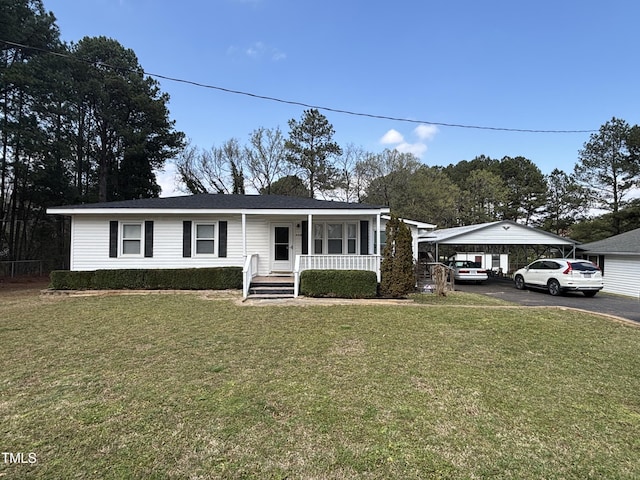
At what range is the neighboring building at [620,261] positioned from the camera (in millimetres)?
16281

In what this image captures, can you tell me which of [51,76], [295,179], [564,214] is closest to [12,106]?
[51,76]

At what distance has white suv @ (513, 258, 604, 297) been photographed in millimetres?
13219

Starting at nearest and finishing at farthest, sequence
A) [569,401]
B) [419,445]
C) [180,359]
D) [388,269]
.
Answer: [419,445]
[569,401]
[180,359]
[388,269]

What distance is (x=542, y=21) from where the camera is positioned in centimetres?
1290

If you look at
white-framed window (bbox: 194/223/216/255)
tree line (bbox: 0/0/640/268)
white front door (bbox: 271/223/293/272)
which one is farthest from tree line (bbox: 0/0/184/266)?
white front door (bbox: 271/223/293/272)

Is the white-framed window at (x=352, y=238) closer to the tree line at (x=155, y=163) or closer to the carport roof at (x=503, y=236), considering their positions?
the carport roof at (x=503, y=236)

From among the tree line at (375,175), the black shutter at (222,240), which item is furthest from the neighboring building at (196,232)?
the tree line at (375,175)

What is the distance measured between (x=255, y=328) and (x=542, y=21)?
15.3 meters

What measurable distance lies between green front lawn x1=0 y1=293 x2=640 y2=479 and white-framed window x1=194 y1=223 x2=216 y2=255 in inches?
232

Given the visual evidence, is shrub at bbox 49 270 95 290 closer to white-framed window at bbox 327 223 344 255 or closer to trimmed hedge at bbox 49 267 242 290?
trimmed hedge at bbox 49 267 242 290

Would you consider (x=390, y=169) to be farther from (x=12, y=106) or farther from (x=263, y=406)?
(x=263, y=406)

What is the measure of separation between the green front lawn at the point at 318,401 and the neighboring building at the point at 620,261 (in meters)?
13.4

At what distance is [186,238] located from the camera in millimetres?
12383

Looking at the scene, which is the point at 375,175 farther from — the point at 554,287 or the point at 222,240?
the point at 222,240
